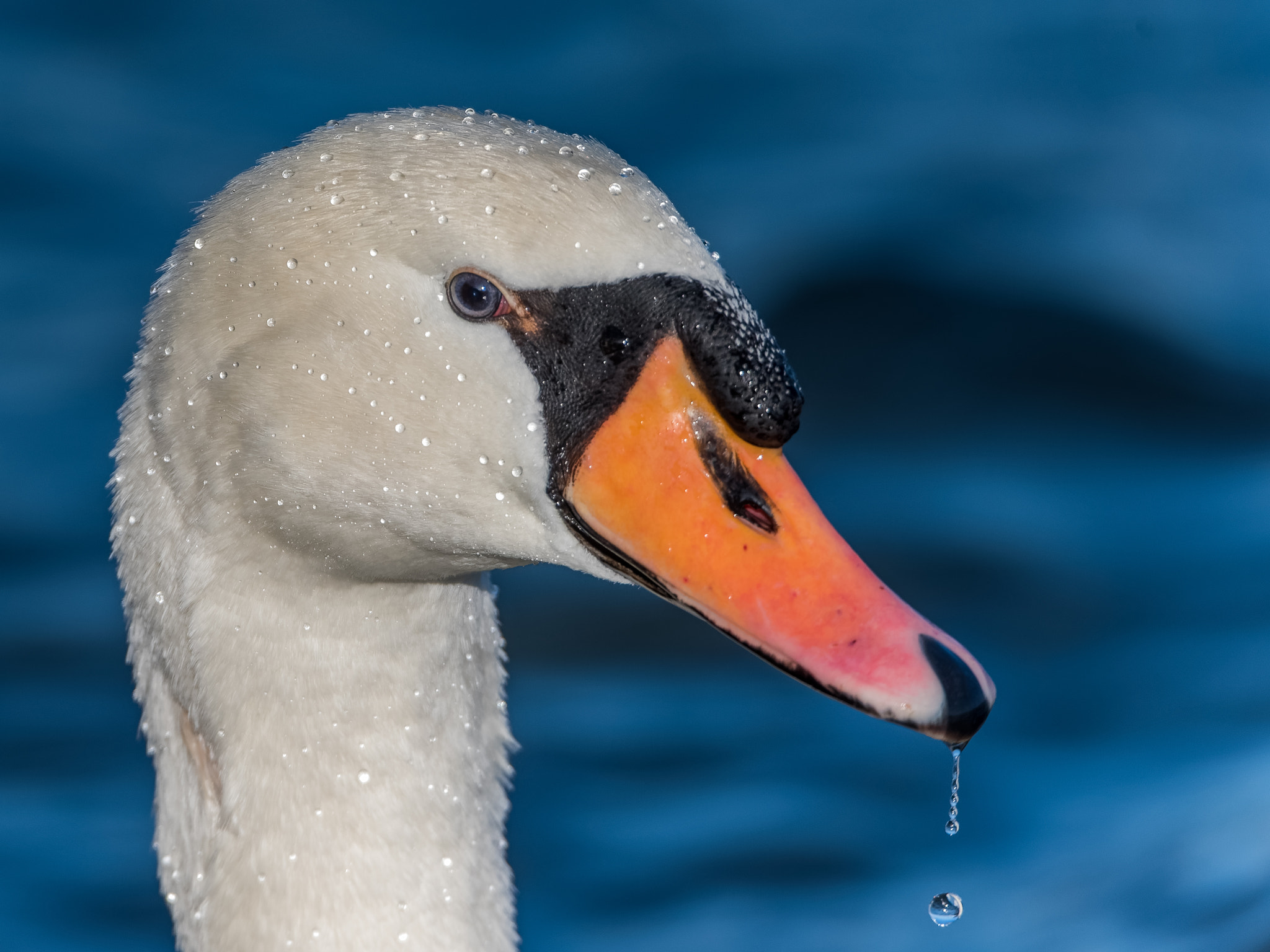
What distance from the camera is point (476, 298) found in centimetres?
227

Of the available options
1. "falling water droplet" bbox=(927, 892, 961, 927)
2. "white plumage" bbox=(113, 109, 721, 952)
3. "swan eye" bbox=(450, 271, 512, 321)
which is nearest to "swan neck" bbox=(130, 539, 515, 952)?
"white plumage" bbox=(113, 109, 721, 952)

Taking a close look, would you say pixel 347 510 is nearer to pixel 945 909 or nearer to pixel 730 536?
pixel 730 536

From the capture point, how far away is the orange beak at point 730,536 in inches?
86.6

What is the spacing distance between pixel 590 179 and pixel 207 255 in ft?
1.94

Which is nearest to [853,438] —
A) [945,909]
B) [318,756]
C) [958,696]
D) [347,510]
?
[945,909]

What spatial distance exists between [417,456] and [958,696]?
2.75 feet

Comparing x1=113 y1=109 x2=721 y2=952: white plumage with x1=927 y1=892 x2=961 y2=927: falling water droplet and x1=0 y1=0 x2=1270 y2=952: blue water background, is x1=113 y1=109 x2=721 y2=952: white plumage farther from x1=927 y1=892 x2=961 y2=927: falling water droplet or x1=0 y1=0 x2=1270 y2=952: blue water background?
x1=0 y1=0 x2=1270 y2=952: blue water background

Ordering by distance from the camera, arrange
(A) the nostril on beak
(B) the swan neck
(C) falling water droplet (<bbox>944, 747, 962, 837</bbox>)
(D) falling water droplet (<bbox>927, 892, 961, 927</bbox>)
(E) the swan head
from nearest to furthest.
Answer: (A) the nostril on beak → (E) the swan head → (C) falling water droplet (<bbox>944, 747, 962, 837</bbox>) → (B) the swan neck → (D) falling water droplet (<bbox>927, 892, 961, 927</bbox>)

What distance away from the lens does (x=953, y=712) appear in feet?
6.91

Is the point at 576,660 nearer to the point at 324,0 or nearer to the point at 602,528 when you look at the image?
the point at 602,528

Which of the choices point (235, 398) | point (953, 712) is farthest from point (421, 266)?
point (953, 712)

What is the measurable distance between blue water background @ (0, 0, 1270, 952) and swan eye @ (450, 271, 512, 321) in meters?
2.69

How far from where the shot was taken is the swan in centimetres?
222

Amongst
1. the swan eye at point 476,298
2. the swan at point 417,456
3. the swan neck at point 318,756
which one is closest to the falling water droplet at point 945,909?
the swan neck at point 318,756
